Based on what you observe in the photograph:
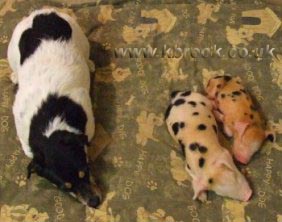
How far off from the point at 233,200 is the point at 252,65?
2.27 ft

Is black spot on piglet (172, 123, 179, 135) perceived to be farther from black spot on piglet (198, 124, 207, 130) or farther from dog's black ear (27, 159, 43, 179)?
dog's black ear (27, 159, 43, 179)

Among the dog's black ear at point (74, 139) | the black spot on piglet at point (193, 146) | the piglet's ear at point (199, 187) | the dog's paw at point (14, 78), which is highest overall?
the dog's black ear at point (74, 139)

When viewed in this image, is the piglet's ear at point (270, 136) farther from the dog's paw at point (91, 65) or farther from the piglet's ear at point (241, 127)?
the dog's paw at point (91, 65)

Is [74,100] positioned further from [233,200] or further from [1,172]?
[233,200]

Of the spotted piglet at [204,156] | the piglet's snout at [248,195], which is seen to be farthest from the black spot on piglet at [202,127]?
the piglet's snout at [248,195]

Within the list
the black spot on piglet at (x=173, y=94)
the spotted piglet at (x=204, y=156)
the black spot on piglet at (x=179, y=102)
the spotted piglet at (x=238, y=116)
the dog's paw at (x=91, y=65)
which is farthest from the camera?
the dog's paw at (x=91, y=65)

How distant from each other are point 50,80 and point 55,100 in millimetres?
94

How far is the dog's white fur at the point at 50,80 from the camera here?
180 cm

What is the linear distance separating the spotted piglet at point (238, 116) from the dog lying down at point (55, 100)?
1.68ft

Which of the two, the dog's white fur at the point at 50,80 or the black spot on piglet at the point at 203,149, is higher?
the dog's white fur at the point at 50,80

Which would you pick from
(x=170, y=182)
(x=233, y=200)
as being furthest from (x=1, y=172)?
(x=233, y=200)

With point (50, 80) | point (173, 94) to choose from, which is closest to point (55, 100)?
point (50, 80)

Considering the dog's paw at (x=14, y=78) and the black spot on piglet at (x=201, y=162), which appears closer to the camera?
the black spot on piglet at (x=201, y=162)

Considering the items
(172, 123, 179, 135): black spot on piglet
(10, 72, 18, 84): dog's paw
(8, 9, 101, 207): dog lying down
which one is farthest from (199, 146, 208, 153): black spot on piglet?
(10, 72, 18, 84): dog's paw
